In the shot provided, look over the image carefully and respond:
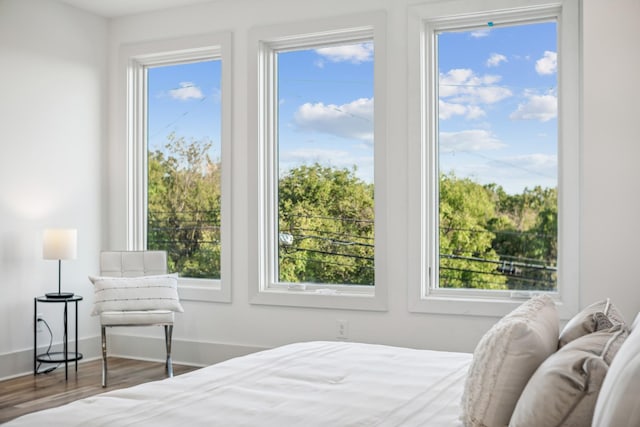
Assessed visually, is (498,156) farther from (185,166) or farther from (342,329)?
(185,166)

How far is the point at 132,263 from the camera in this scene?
5141 mm

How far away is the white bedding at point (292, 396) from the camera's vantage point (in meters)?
1.91

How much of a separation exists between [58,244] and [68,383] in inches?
37.2

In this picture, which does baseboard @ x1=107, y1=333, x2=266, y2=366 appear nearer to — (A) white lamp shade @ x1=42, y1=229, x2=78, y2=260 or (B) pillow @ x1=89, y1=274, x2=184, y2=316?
(B) pillow @ x1=89, y1=274, x2=184, y2=316

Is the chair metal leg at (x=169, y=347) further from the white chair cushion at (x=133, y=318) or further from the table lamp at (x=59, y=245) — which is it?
the table lamp at (x=59, y=245)

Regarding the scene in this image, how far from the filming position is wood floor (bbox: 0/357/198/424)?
13.6 ft

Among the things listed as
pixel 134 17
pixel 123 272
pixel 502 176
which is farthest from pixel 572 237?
pixel 134 17

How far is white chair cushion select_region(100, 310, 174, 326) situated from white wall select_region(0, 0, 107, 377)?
0.72 metres

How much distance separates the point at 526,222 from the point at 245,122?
83.2 inches

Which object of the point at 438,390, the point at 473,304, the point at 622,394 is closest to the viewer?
the point at 622,394

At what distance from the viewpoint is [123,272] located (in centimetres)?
511

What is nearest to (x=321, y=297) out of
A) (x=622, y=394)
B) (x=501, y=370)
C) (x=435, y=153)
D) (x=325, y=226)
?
(x=325, y=226)

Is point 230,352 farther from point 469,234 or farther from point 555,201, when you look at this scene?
point 555,201

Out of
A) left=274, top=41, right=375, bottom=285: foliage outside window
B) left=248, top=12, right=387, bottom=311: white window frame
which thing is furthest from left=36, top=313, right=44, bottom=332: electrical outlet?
left=274, top=41, right=375, bottom=285: foliage outside window
